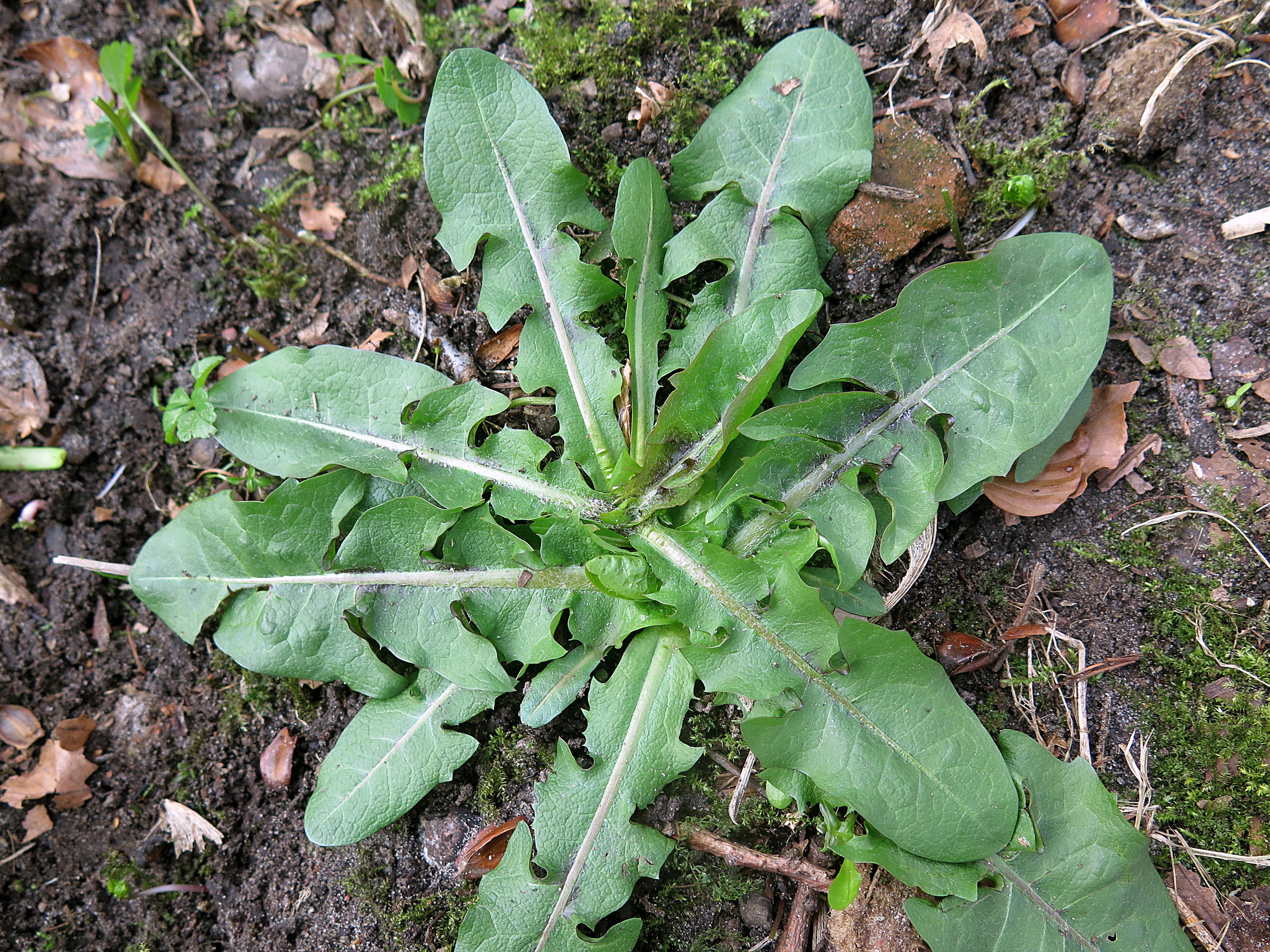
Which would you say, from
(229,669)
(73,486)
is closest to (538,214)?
(229,669)

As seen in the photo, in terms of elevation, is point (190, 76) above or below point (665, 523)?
above

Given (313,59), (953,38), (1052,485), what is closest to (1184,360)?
(1052,485)

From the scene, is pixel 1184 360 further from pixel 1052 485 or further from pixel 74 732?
pixel 74 732

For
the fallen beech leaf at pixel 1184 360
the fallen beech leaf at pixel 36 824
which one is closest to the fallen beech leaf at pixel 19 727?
the fallen beech leaf at pixel 36 824

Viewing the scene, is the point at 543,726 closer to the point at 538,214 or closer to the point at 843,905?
the point at 843,905

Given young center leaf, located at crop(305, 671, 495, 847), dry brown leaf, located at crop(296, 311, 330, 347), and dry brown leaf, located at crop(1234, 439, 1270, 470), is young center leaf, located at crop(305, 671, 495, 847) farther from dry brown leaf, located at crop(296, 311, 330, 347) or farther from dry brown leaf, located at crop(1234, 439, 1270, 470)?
dry brown leaf, located at crop(1234, 439, 1270, 470)

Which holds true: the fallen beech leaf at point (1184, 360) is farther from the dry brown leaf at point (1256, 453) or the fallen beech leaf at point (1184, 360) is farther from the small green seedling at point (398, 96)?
the small green seedling at point (398, 96)
